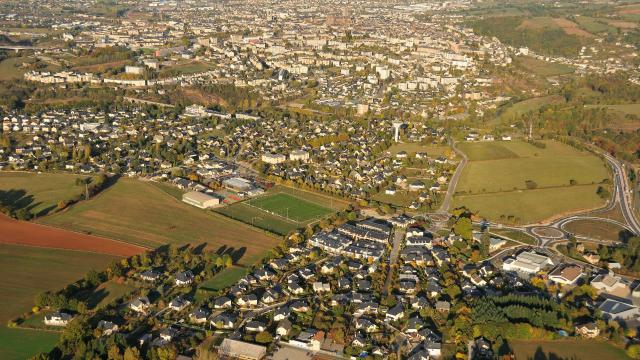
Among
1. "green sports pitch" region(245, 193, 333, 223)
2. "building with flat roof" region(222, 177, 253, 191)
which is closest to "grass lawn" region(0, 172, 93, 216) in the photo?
"building with flat roof" region(222, 177, 253, 191)

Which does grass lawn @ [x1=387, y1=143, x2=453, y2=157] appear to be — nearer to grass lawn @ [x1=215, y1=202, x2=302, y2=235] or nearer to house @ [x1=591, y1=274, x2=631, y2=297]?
grass lawn @ [x1=215, y1=202, x2=302, y2=235]

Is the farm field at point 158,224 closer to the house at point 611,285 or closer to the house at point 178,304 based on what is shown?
the house at point 178,304

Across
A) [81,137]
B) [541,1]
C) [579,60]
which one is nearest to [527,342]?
[81,137]

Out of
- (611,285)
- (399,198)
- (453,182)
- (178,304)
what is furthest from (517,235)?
(178,304)

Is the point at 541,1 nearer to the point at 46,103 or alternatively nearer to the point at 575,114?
the point at 575,114

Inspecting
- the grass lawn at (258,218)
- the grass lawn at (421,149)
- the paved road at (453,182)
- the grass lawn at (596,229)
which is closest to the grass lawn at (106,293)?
the grass lawn at (258,218)
